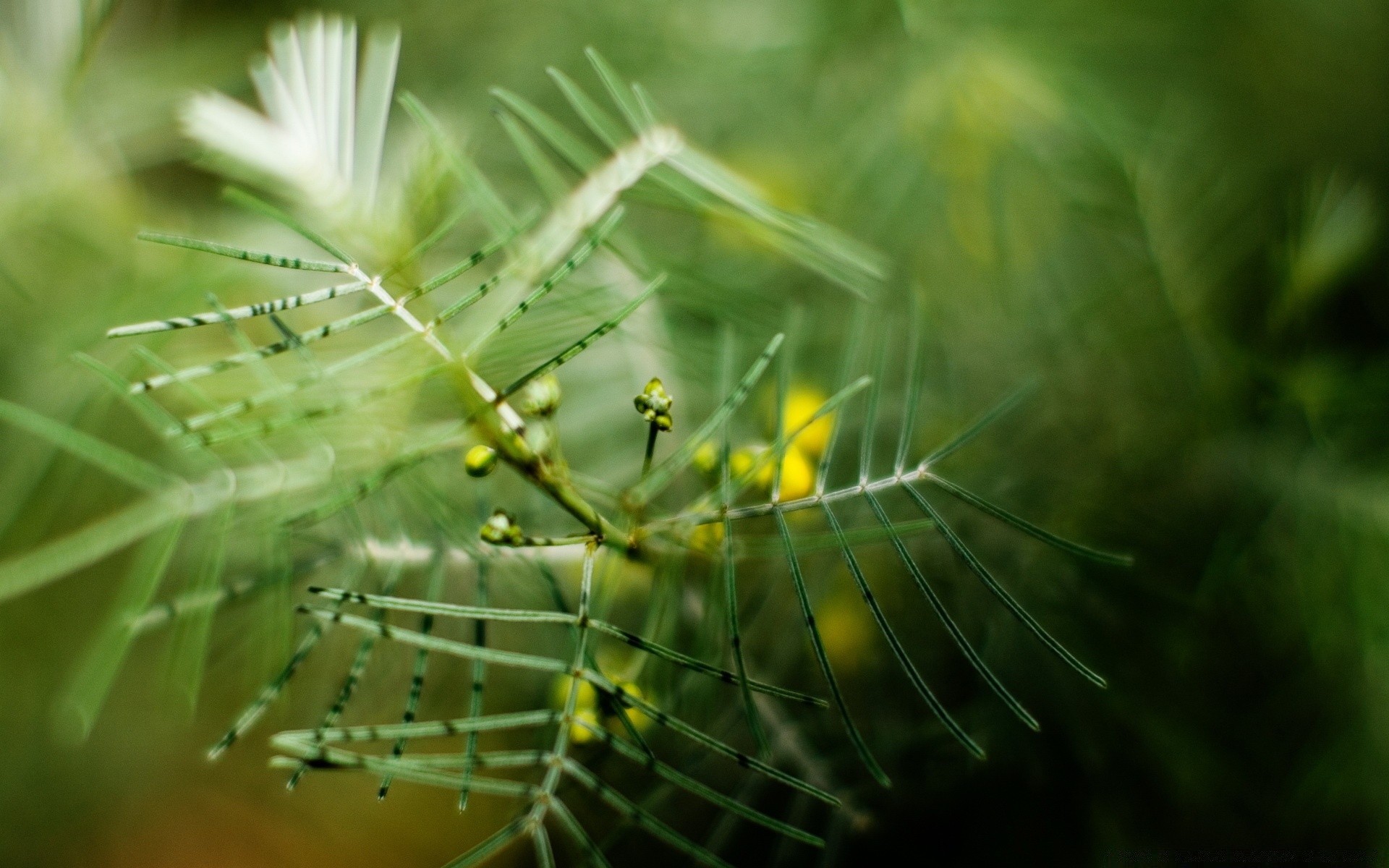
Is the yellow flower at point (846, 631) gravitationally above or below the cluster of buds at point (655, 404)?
Answer: below

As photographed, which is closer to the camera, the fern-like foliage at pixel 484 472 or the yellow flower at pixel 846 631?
the fern-like foliage at pixel 484 472

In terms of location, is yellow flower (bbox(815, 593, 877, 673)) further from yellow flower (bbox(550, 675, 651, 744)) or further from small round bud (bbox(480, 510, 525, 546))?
small round bud (bbox(480, 510, 525, 546))

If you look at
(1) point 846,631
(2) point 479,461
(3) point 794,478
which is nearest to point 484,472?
(2) point 479,461

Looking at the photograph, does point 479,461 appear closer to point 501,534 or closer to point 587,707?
point 501,534

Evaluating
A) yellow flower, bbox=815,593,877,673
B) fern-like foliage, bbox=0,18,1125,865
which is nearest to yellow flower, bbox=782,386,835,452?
fern-like foliage, bbox=0,18,1125,865

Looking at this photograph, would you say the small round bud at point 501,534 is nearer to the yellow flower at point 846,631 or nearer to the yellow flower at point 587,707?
the yellow flower at point 587,707

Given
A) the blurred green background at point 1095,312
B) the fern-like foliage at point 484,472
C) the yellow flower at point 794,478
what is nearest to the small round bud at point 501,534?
the fern-like foliage at point 484,472

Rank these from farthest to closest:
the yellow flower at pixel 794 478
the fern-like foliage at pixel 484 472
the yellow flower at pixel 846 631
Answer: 1. the yellow flower at pixel 846 631
2. the yellow flower at pixel 794 478
3. the fern-like foliage at pixel 484 472

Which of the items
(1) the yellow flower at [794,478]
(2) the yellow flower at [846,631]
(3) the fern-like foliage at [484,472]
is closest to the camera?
(3) the fern-like foliage at [484,472]
